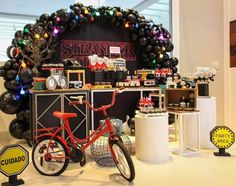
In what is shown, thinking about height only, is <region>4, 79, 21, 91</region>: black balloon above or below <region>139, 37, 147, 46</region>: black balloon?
below

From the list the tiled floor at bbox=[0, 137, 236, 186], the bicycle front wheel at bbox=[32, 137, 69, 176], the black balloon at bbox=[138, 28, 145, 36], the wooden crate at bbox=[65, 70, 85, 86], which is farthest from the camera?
the black balloon at bbox=[138, 28, 145, 36]

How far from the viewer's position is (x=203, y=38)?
6.12 metres

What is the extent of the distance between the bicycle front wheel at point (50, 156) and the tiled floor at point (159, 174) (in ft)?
0.28

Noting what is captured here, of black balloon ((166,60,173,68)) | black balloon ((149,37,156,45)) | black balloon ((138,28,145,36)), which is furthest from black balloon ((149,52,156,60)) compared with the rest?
black balloon ((138,28,145,36))

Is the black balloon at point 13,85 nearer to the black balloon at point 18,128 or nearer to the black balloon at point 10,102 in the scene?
the black balloon at point 10,102

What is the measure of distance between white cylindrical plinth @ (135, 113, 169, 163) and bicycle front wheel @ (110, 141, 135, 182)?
24.8 inches

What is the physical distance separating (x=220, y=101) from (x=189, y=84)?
2.03 metres

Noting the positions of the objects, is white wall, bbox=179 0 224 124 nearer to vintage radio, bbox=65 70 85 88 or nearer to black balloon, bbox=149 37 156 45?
black balloon, bbox=149 37 156 45

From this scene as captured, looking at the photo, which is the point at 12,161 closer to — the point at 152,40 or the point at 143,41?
the point at 143,41

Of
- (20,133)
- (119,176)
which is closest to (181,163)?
(119,176)

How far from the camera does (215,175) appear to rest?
9.86 ft

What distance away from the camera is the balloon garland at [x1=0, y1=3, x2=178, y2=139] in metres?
4.43

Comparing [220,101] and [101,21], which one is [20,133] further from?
[220,101]

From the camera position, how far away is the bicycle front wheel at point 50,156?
305 cm
